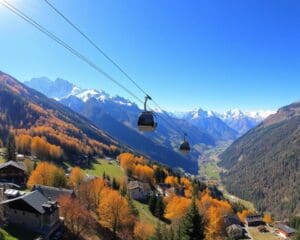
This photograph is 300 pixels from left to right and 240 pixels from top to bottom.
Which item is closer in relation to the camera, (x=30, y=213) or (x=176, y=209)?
(x=30, y=213)

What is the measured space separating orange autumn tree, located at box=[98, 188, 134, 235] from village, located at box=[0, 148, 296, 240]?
8101mm

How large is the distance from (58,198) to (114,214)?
1299cm

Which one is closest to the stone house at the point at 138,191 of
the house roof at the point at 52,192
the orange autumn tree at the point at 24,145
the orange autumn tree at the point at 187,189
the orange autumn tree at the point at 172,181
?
the orange autumn tree at the point at 187,189

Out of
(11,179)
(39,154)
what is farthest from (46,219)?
(39,154)

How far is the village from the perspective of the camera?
67812mm

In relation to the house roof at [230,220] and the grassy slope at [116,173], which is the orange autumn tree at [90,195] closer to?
the grassy slope at [116,173]

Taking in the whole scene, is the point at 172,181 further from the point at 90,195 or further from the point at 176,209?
the point at 90,195

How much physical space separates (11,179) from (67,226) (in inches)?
1562

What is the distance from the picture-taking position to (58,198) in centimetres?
8238

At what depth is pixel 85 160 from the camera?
645 feet

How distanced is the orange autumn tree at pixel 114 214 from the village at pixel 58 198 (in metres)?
8.10

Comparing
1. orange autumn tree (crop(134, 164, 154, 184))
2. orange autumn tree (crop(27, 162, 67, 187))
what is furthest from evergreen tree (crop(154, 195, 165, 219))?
orange autumn tree (crop(134, 164, 154, 184))

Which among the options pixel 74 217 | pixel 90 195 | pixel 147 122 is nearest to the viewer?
pixel 147 122

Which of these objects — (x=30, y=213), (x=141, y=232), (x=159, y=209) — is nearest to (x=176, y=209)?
(x=159, y=209)
